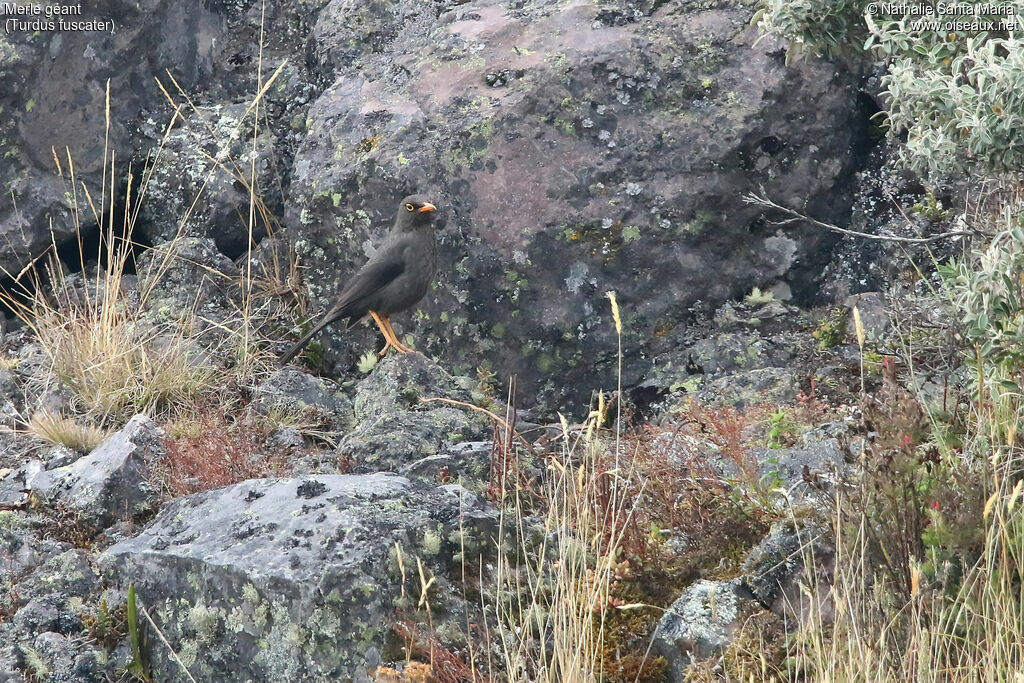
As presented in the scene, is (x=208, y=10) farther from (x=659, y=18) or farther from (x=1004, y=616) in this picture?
(x=1004, y=616)

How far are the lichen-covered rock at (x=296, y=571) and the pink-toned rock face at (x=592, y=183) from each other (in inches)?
110

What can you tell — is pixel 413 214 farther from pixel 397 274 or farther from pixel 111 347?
pixel 111 347

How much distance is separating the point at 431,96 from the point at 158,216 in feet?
7.04

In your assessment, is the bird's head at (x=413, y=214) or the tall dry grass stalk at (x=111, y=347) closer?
the tall dry grass stalk at (x=111, y=347)

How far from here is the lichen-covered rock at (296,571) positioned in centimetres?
378

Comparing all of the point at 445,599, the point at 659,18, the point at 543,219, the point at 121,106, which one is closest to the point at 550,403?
the point at 543,219

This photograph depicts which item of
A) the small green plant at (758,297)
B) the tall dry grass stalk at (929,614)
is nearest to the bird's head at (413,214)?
the small green plant at (758,297)

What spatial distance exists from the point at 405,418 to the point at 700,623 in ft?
8.07

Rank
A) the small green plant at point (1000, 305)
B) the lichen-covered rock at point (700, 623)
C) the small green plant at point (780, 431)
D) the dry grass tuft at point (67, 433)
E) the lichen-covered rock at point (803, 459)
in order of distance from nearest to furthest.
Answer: the lichen-covered rock at point (700, 623), the small green plant at point (1000, 305), the lichen-covered rock at point (803, 459), the small green plant at point (780, 431), the dry grass tuft at point (67, 433)

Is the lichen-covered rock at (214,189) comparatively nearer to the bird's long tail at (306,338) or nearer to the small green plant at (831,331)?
the bird's long tail at (306,338)

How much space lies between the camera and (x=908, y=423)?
12.4 feet

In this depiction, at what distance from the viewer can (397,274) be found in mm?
6777

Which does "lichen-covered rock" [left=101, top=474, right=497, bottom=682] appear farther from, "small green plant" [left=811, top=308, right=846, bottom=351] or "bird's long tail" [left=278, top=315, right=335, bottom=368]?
"small green plant" [left=811, top=308, right=846, bottom=351]

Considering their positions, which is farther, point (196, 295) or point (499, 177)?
point (196, 295)
